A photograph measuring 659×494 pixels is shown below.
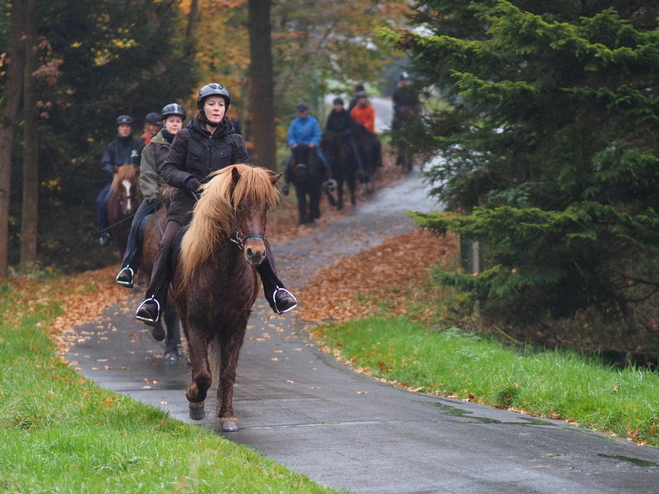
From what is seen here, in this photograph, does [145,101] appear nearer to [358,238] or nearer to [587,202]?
[358,238]

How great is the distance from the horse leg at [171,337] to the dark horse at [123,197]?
15.2ft

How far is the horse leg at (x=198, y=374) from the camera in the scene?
8.42m

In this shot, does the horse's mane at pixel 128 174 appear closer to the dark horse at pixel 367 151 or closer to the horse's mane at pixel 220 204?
the horse's mane at pixel 220 204

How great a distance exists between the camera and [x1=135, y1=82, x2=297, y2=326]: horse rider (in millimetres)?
9109

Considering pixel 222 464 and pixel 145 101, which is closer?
pixel 222 464

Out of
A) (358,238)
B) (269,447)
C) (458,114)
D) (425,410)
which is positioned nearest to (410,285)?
(458,114)

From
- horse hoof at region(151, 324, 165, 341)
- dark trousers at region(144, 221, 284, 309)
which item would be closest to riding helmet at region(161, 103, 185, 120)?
horse hoof at region(151, 324, 165, 341)

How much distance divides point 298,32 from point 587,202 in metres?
20.0

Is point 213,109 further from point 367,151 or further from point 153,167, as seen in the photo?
point 367,151

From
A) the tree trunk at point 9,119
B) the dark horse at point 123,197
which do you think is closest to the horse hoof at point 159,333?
the dark horse at point 123,197

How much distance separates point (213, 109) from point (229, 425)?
2.88 m

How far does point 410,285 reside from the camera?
1962 cm

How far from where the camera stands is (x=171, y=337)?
42.2 feet

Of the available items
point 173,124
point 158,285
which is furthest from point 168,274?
point 173,124
